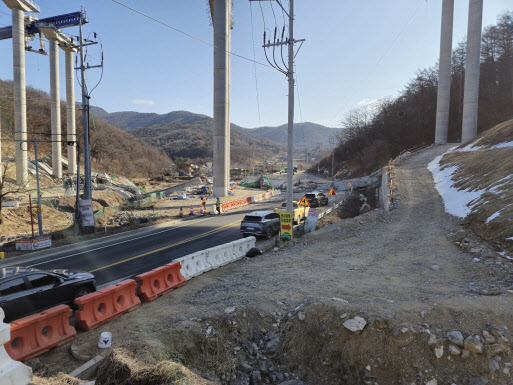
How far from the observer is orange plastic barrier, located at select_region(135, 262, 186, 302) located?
7.75 m

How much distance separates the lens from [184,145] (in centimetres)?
16612

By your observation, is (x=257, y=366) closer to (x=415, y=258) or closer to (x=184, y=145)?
(x=415, y=258)

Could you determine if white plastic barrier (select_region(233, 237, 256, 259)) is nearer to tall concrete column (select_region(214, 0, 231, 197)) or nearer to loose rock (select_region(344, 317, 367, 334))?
loose rock (select_region(344, 317, 367, 334))

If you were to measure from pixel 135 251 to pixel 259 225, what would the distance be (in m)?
6.41

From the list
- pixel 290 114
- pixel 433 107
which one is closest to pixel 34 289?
pixel 290 114

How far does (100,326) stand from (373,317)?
5.31 metres

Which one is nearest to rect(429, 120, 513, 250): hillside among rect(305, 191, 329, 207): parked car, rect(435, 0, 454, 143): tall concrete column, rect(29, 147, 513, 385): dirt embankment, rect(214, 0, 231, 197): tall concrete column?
rect(29, 147, 513, 385): dirt embankment

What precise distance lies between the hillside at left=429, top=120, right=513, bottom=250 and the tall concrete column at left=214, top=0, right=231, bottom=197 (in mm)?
23242

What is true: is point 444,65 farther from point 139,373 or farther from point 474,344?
point 139,373

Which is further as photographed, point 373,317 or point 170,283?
point 170,283

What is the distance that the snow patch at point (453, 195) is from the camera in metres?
16.2

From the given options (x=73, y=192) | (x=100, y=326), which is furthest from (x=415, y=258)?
(x=73, y=192)

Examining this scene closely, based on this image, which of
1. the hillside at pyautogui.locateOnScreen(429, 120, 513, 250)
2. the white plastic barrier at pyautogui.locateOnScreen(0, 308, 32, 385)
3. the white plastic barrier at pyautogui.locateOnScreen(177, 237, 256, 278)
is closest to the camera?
the white plastic barrier at pyautogui.locateOnScreen(0, 308, 32, 385)

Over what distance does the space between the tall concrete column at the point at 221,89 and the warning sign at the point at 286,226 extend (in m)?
25.6
